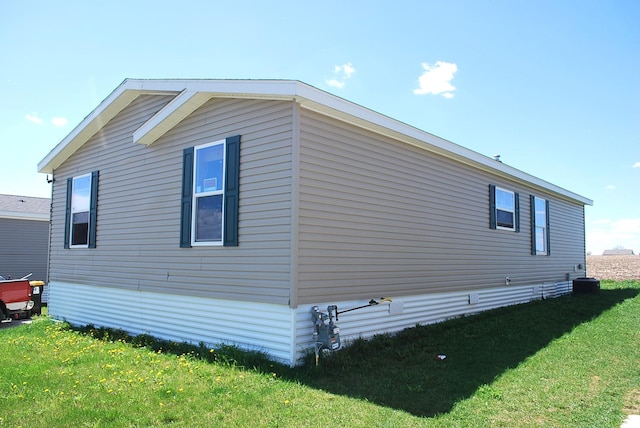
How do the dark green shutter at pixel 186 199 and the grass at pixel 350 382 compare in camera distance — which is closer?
the grass at pixel 350 382

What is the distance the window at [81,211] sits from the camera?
379 inches

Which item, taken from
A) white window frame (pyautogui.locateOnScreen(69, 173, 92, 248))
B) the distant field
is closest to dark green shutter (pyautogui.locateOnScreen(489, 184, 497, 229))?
white window frame (pyautogui.locateOnScreen(69, 173, 92, 248))

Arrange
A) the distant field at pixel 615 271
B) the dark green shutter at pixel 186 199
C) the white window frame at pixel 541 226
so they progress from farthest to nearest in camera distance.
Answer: the distant field at pixel 615 271, the white window frame at pixel 541 226, the dark green shutter at pixel 186 199

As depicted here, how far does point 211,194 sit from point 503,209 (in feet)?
23.6

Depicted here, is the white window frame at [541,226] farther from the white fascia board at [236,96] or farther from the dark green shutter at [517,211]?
the white fascia board at [236,96]

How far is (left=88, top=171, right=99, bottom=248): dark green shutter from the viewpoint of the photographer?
9.53 m

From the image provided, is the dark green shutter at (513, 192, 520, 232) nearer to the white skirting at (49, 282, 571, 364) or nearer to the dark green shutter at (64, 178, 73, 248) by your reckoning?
the white skirting at (49, 282, 571, 364)

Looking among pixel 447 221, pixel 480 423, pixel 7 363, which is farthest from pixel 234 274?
pixel 447 221

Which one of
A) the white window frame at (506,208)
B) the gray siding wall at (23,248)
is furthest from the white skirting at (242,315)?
the gray siding wall at (23,248)

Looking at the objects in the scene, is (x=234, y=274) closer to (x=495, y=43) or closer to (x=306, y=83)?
(x=306, y=83)

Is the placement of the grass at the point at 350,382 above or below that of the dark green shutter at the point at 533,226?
below

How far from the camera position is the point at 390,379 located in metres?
5.30

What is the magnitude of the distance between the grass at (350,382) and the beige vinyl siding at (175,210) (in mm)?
1060

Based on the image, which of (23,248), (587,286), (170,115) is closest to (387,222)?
(170,115)
